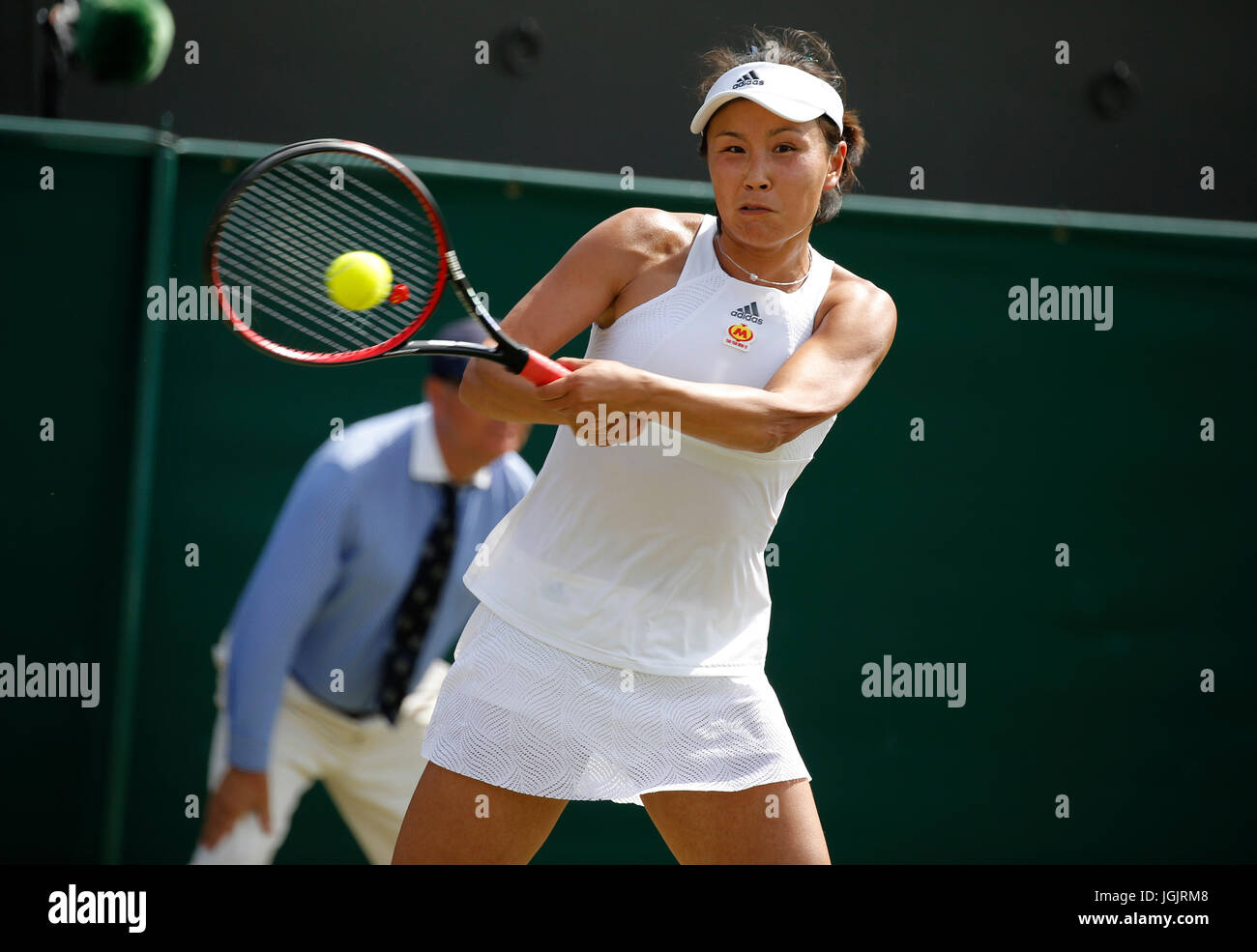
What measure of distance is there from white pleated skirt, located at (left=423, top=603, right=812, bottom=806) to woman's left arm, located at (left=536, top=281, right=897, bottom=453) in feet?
1.35

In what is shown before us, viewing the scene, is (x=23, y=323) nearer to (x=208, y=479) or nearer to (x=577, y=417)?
(x=208, y=479)

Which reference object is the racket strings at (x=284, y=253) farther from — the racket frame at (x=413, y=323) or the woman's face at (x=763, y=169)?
the woman's face at (x=763, y=169)

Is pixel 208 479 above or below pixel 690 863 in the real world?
above

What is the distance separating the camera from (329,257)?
330cm

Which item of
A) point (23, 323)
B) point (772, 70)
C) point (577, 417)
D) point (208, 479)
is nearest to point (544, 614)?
point (577, 417)

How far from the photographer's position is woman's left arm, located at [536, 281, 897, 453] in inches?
91.7

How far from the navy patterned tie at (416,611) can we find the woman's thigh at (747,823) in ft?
4.04

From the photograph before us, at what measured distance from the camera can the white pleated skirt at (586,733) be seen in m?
2.50

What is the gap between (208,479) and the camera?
4.00 metres

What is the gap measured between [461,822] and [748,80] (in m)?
1.26

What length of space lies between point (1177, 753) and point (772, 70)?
9.14ft

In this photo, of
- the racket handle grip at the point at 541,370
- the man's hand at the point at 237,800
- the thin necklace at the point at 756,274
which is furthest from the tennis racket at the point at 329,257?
the man's hand at the point at 237,800

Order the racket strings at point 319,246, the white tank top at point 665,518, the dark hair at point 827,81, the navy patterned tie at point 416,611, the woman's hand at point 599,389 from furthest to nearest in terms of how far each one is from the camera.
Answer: the navy patterned tie at point 416,611 < the racket strings at point 319,246 < the dark hair at point 827,81 < the white tank top at point 665,518 < the woman's hand at point 599,389

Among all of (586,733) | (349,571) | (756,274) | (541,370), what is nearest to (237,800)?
(349,571)
